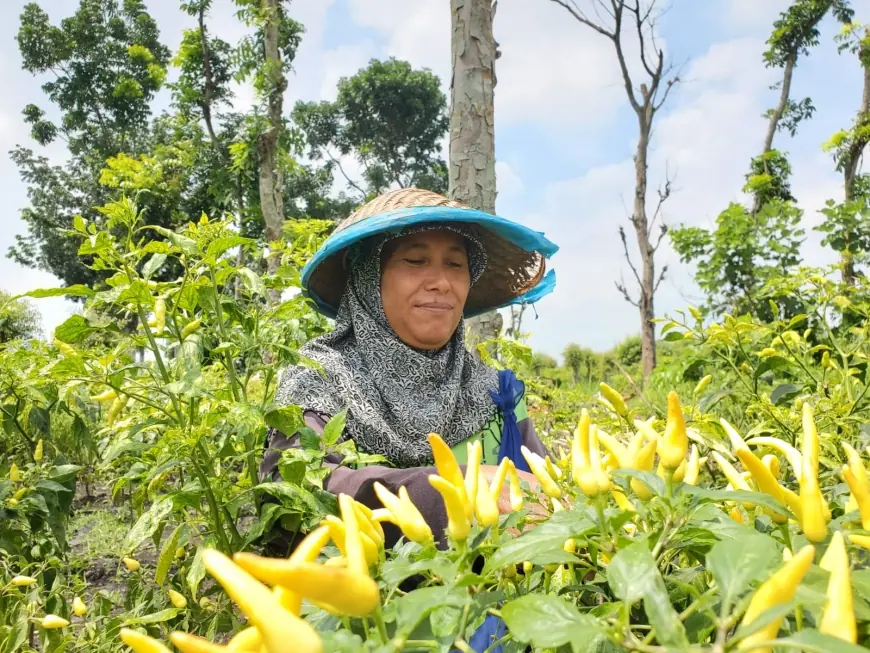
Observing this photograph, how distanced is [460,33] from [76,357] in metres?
2.24

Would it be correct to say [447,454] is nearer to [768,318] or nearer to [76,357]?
[76,357]

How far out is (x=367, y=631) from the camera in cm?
35

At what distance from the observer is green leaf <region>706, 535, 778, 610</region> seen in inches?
12.1

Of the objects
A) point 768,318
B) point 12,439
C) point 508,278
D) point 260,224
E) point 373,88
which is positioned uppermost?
point 373,88

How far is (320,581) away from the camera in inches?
11.0

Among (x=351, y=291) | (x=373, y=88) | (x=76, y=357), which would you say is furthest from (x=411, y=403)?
(x=373, y=88)

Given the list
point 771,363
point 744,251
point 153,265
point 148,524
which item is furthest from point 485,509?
point 744,251

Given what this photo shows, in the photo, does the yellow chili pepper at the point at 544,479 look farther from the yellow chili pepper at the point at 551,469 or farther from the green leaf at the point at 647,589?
the green leaf at the point at 647,589

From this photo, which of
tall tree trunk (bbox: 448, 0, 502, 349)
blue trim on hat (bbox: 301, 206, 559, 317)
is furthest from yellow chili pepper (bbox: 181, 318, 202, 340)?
tall tree trunk (bbox: 448, 0, 502, 349)

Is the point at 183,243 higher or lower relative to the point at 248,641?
higher

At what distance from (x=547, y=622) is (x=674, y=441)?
181 millimetres

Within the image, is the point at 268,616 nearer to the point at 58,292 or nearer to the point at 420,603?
the point at 420,603

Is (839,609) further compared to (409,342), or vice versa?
(409,342)

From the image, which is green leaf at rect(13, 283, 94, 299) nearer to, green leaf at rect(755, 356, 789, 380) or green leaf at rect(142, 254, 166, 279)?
green leaf at rect(142, 254, 166, 279)
